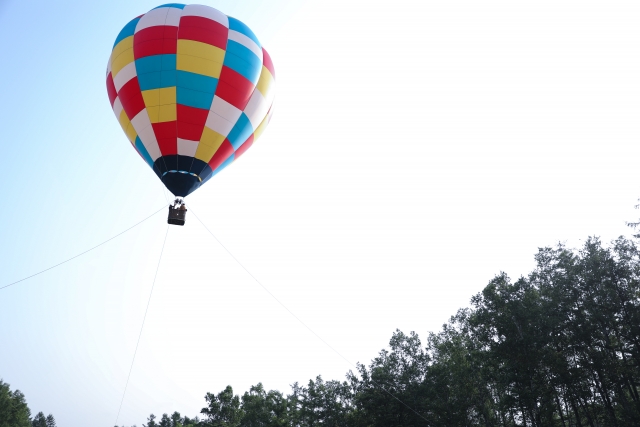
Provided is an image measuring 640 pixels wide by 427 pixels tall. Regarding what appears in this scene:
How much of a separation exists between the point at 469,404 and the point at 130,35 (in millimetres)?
33820

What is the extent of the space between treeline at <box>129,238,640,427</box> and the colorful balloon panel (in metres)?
22.9

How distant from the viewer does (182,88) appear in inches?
643

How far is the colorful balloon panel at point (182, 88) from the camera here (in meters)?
16.4

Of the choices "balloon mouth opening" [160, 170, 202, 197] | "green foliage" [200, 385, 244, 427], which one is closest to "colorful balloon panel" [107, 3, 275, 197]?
"balloon mouth opening" [160, 170, 202, 197]

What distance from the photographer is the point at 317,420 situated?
43.6 meters

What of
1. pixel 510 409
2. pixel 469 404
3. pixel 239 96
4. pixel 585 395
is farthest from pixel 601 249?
pixel 239 96

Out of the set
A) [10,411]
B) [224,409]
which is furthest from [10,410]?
[224,409]

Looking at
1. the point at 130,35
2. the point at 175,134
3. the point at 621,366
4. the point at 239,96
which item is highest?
the point at 130,35

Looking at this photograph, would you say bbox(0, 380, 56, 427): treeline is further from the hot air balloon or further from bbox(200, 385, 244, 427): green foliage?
the hot air balloon

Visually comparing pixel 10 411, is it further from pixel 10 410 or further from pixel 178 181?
pixel 178 181

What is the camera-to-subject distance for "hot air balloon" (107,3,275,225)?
16391 millimetres

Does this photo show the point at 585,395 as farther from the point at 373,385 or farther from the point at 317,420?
the point at 317,420

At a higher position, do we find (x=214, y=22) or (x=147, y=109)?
(x=214, y=22)

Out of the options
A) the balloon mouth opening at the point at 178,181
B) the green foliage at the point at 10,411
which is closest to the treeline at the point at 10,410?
the green foliage at the point at 10,411
